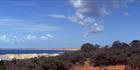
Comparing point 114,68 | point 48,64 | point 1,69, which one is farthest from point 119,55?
point 1,69

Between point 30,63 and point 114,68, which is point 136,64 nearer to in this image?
point 114,68

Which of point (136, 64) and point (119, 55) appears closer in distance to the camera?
point (136, 64)

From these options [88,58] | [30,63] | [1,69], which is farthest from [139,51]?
[1,69]

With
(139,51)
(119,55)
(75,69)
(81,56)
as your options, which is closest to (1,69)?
(75,69)

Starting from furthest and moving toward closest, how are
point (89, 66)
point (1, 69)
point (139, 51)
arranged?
point (139, 51)
point (89, 66)
point (1, 69)

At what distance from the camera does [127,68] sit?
31.8 metres

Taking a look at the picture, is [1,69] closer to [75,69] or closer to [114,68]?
[75,69]

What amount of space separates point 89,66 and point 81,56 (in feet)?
9.06

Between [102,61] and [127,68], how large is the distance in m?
3.32

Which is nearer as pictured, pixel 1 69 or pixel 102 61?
pixel 1 69

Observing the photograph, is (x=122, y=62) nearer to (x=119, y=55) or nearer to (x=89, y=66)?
(x=119, y=55)

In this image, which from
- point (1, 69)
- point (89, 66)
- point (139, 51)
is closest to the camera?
point (1, 69)

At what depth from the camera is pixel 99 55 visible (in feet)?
113

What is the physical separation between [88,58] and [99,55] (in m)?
2.85
